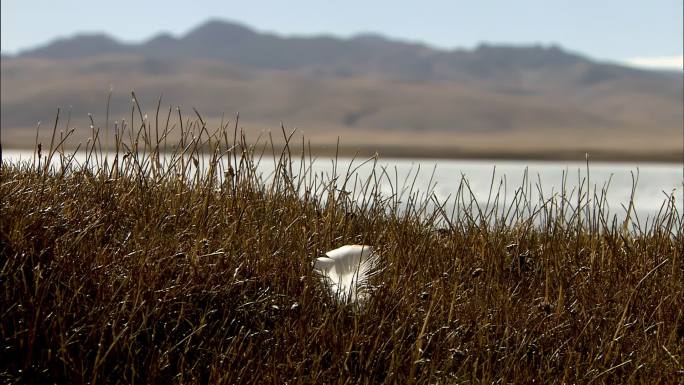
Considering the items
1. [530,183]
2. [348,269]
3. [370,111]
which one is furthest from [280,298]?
[370,111]

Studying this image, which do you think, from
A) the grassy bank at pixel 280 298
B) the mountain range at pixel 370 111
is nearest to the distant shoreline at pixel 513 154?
the mountain range at pixel 370 111

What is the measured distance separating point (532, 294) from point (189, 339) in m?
1.66

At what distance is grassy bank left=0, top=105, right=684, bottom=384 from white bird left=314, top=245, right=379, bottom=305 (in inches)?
2.4

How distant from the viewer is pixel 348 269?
3.77 metres

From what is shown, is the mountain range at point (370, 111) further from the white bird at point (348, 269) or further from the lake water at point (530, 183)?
the white bird at point (348, 269)

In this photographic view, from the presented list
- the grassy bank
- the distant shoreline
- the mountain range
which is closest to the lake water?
the grassy bank

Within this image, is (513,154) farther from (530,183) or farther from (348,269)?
(348,269)

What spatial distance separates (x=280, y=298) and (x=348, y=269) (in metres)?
0.28

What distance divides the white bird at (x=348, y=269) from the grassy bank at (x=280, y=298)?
6cm

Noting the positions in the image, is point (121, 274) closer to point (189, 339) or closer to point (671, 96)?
point (189, 339)

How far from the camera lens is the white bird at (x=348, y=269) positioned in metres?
3.69

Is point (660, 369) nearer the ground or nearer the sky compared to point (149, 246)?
nearer the ground

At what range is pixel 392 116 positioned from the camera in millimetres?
138875

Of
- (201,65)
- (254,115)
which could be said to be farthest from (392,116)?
(201,65)
